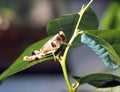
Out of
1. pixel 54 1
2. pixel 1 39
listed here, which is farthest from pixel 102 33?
pixel 54 1

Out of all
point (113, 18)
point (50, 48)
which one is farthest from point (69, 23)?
point (113, 18)

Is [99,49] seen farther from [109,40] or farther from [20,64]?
[20,64]

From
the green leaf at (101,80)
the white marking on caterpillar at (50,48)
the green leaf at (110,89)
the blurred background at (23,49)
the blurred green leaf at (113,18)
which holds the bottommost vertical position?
the blurred background at (23,49)

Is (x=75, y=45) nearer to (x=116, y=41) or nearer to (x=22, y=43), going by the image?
(x=116, y=41)

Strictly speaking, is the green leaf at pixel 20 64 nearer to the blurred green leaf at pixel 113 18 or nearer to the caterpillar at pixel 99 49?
the caterpillar at pixel 99 49

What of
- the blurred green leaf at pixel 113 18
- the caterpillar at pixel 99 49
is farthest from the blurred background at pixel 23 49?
the caterpillar at pixel 99 49
